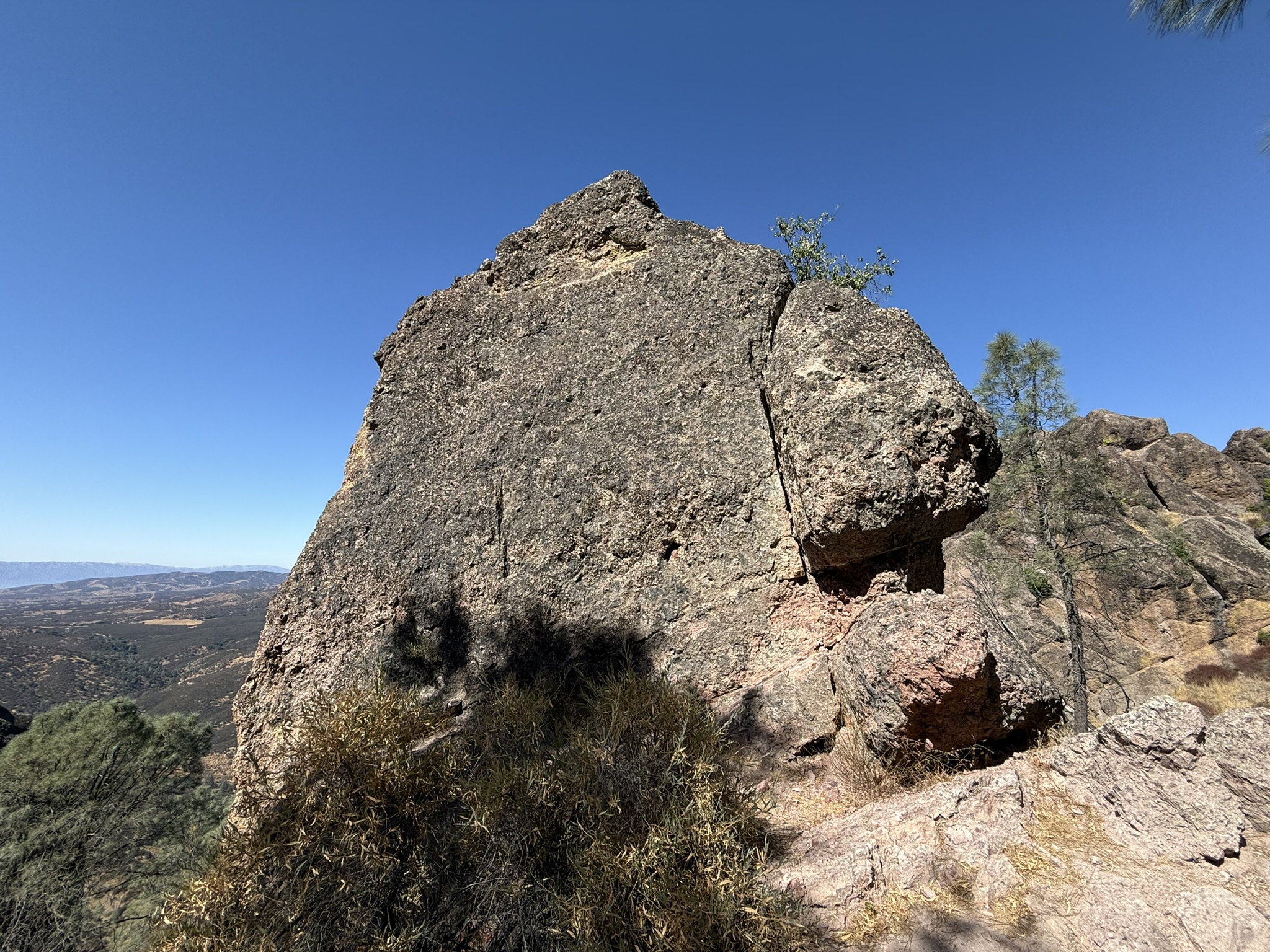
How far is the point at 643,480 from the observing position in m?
5.38

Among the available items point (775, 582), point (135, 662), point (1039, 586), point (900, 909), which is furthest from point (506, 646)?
point (135, 662)

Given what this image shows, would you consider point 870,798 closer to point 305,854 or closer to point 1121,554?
point 305,854

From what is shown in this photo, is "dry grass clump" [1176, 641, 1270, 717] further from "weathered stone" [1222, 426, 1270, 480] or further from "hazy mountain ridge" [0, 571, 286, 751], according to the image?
"hazy mountain ridge" [0, 571, 286, 751]

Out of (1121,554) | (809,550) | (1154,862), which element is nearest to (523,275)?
(809,550)

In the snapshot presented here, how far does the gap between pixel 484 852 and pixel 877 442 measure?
3.73 metres

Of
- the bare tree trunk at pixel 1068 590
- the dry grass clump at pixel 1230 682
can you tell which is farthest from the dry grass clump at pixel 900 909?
the dry grass clump at pixel 1230 682

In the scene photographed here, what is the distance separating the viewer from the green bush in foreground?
2.72 m

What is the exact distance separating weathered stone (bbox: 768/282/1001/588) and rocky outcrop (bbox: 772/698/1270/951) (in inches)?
65.1

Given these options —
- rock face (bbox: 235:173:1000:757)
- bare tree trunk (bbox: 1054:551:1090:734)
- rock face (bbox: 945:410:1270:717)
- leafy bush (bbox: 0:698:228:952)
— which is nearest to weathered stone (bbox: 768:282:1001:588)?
rock face (bbox: 235:173:1000:757)

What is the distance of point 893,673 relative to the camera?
3770mm

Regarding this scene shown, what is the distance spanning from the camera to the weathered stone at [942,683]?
364 centimetres

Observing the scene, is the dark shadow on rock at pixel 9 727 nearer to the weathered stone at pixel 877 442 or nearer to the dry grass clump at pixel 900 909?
the weathered stone at pixel 877 442

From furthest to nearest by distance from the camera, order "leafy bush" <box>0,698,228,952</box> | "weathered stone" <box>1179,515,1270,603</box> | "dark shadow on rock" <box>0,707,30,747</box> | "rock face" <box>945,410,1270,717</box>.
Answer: "dark shadow on rock" <box>0,707,30,747</box> → "weathered stone" <box>1179,515,1270,603</box> → "rock face" <box>945,410,1270,717</box> → "leafy bush" <box>0,698,228,952</box>

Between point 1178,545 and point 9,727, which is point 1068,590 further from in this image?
point 9,727
